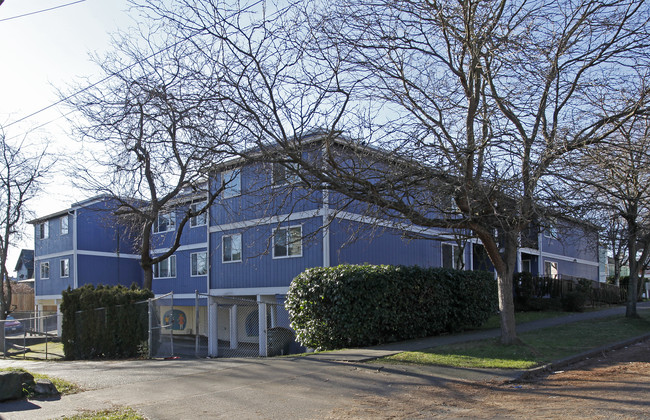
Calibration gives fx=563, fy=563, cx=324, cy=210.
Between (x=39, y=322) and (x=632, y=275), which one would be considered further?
(x=39, y=322)

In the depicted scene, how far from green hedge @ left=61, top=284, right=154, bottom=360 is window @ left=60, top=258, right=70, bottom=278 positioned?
15.7 metres

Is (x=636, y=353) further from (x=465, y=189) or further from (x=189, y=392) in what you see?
(x=189, y=392)

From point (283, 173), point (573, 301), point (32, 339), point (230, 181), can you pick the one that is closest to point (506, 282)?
point (283, 173)

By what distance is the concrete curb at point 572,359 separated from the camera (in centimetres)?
944

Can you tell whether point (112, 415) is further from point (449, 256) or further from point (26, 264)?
point (26, 264)

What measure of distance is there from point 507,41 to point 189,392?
7987 mm

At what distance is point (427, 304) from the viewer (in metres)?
15.9

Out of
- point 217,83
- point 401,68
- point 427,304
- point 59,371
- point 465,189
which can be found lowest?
point 59,371

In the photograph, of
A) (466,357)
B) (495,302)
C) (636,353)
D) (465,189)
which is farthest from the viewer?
(495,302)

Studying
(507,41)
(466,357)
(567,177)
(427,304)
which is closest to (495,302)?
(427,304)

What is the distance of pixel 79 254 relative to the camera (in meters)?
33.0

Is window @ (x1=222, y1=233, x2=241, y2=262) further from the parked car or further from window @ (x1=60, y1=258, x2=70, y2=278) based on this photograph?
the parked car

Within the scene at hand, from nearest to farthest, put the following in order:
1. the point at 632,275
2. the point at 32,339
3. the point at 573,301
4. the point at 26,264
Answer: the point at 632,275, the point at 573,301, the point at 32,339, the point at 26,264

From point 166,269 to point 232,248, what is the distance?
883 cm
